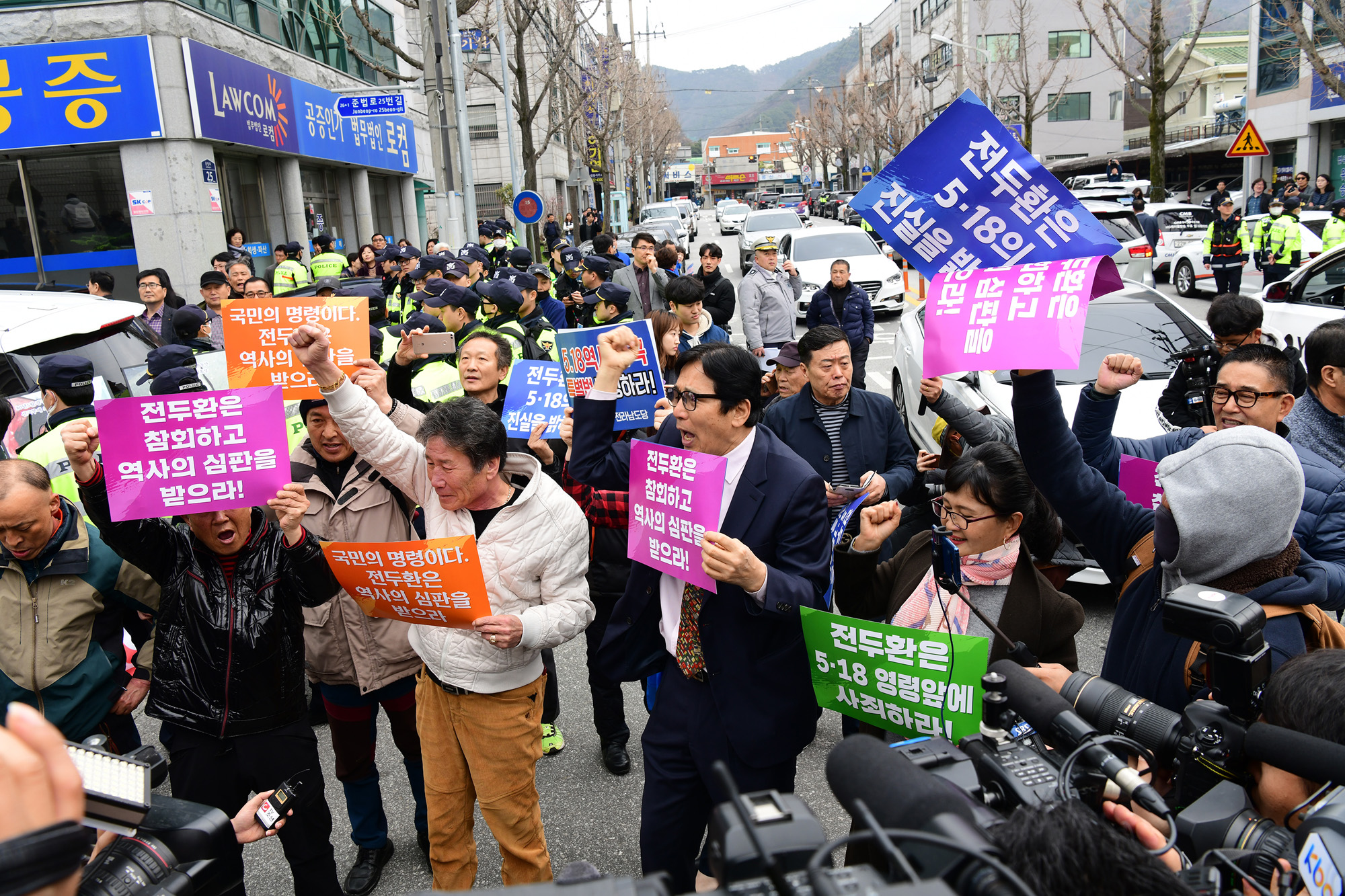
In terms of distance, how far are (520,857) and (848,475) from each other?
7.80 feet

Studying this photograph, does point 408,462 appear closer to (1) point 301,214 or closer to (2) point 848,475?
Answer: (2) point 848,475

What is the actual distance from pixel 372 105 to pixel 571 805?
12.4 m

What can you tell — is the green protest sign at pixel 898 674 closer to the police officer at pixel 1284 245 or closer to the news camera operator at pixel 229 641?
the news camera operator at pixel 229 641

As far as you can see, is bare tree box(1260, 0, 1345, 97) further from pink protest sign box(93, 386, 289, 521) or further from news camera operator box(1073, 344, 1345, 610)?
pink protest sign box(93, 386, 289, 521)

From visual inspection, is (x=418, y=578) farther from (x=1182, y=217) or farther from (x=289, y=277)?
(x=1182, y=217)

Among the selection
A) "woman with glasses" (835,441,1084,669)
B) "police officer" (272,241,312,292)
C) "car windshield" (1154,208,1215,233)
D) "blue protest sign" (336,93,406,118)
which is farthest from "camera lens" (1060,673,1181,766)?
"car windshield" (1154,208,1215,233)

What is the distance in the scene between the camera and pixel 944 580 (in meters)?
2.54

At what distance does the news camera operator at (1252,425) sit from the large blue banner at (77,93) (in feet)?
50.3

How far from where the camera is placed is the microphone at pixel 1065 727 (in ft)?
4.82

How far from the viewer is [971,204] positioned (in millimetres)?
3047

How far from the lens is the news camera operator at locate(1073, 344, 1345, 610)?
299cm

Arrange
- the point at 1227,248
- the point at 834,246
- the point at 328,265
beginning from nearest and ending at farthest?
1. the point at 328,265
2. the point at 1227,248
3. the point at 834,246

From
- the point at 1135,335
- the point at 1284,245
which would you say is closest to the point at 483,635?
the point at 1135,335

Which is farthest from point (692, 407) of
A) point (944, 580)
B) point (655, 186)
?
point (655, 186)
